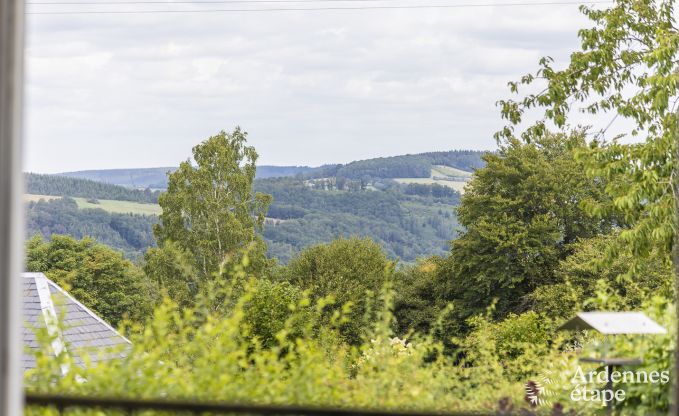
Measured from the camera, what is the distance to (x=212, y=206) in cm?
2059

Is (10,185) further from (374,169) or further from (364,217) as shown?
(374,169)

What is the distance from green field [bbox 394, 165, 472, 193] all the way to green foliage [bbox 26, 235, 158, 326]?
30432 millimetres

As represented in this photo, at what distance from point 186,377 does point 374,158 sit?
5260 centimetres

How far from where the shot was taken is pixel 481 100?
41469 millimetres

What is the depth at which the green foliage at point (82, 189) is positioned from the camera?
137ft

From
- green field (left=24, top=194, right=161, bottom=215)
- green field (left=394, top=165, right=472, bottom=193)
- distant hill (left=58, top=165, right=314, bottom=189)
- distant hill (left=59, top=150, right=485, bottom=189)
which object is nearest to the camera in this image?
green field (left=24, top=194, right=161, bottom=215)

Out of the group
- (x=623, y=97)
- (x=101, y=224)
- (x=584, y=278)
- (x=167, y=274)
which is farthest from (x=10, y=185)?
(x=101, y=224)

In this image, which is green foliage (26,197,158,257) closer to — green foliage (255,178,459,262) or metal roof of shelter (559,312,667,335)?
green foliage (255,178,459,262)

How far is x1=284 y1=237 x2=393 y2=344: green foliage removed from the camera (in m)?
21.4

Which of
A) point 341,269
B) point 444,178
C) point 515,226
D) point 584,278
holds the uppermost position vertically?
point 444,178

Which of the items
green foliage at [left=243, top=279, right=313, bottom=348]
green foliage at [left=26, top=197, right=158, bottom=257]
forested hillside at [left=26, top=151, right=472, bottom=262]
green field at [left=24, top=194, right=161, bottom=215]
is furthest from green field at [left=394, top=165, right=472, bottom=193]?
green foliage at [left=243, top=279, right=313, bottom=348]

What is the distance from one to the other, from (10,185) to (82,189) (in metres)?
46.6

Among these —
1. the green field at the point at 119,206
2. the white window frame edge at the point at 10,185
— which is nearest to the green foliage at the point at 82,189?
the green field at the point at 119,206

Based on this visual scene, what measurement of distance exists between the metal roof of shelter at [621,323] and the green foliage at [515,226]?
14.6 metres
